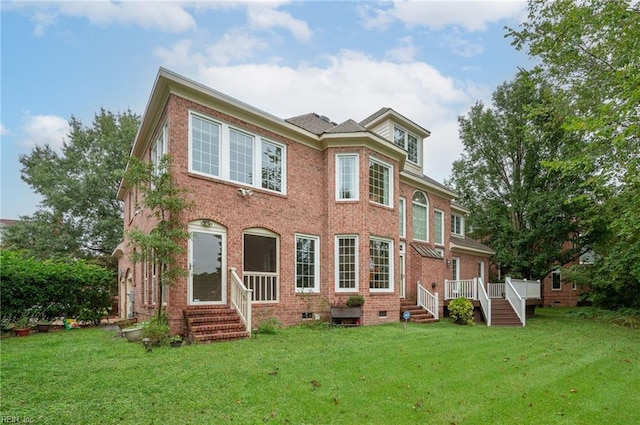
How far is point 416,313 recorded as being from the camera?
1463cm

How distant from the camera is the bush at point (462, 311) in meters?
14.5

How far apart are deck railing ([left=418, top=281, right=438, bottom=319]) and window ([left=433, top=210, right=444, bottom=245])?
3.81 metres

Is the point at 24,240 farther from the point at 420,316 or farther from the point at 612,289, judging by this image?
the point at 612,289

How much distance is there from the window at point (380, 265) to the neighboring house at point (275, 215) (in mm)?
38

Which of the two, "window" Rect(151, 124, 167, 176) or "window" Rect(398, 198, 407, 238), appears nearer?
"window" Rect(151, 124, 167, 176)

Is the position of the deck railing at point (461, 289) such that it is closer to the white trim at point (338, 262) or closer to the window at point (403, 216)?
the window at point (403, 216)

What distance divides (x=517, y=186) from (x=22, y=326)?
23724 mm

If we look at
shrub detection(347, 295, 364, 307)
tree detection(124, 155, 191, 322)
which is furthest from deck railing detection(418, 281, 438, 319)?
tree detection(124, 155, 191, 322)

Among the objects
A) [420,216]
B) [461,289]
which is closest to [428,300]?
[461,289]

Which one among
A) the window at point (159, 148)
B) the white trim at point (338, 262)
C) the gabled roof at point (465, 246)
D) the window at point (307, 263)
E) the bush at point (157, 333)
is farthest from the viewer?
the gabled roof at point (465, 246)

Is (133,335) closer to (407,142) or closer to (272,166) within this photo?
(272,166)

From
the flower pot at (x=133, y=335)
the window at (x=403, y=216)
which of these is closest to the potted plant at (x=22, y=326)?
the flower pot at (x=133, y=335)

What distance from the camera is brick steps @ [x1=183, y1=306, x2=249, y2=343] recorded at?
8555 mm

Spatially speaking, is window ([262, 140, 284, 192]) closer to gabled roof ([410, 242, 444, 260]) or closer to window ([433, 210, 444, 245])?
gabled roof ([410, 242, 444, 260])
